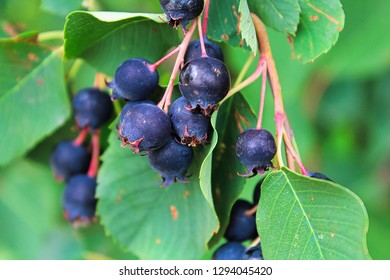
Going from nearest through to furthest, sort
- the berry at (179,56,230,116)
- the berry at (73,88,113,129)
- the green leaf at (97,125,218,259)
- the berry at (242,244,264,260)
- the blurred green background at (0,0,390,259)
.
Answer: the berry at (179,56,230,116) < the berry at (242,244,264,260) < the green leaf at (97,125,218,259) < the berry at (73,88,113,129) < the blurred green background at (0,0,390,259)

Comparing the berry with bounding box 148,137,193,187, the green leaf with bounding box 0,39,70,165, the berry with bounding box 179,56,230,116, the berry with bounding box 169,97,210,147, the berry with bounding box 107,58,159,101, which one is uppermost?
the berry with bounding box 179,56,230,116

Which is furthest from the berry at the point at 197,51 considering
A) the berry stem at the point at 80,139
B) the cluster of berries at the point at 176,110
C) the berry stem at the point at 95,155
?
the berry stem at the point at 80,139

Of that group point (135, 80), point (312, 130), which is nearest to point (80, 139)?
point (135, 80)

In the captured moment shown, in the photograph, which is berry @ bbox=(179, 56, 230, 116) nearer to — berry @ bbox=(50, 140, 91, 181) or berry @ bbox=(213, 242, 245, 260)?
berry @ bbox=(213, 242, 245, 260)

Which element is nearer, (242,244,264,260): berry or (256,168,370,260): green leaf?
(256,168,370,260): green leaf

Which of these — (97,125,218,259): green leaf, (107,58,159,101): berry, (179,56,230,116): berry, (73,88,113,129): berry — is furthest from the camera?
(73,88,113,129): berry

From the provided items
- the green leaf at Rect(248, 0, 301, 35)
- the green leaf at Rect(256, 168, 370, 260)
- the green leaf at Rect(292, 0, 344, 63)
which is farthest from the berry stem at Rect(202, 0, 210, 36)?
the green leaf at Rect(256, 168, 370, 260)
